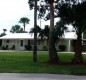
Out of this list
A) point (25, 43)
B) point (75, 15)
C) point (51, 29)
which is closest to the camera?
point (75, 15)

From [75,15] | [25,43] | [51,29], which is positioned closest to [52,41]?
[51,29]

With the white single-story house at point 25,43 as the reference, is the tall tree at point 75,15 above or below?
above

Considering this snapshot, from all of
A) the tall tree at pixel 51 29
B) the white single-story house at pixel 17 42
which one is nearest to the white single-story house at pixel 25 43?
the white single-story house at pixel 17 42

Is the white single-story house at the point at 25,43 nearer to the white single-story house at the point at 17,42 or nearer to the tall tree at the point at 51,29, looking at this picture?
the white single-story house at the point at 17,42

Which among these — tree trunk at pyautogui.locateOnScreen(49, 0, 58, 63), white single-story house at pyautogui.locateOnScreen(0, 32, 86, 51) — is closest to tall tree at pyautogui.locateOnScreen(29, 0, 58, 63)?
tree trunk at pyautogui.locateOnScreen(49, 0, 58, 63)

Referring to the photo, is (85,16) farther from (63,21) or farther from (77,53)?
(77,53)

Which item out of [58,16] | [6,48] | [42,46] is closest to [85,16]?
[58,16]

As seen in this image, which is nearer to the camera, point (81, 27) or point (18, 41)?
point (81, 27)

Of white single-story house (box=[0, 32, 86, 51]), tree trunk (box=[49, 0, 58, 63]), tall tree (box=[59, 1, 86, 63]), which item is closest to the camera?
tall tree (box=[59, 1, 86, 63])

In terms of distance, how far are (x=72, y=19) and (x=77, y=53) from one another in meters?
3.52

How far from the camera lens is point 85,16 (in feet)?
93.3

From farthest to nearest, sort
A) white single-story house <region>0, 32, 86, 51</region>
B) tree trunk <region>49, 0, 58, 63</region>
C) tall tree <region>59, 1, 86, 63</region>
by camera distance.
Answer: white single-story house <region>0, 32, 86, 51</region>, tree trunk <region>49, 0, 58, 63</region>, tall tree <region>59, 1, 86, 63</region>

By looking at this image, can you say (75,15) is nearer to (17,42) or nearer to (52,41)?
(52,41)

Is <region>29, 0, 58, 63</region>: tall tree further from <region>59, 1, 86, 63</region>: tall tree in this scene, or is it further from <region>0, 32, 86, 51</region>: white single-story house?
<region>0, 32, 86, 51</region>: white single-story house
